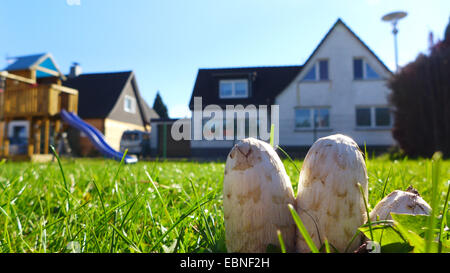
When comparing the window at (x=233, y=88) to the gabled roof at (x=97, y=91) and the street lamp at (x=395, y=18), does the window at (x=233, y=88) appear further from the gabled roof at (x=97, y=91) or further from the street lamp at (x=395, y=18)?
the street lamp at (x=395, y=18)

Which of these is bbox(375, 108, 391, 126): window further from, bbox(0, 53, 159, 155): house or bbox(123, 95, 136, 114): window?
bbox(123, 95, 136, 114): window

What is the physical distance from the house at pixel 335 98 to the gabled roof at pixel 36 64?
15.1ft

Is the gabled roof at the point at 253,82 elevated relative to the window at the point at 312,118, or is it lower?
elevated

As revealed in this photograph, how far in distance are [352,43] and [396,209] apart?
11.8 m

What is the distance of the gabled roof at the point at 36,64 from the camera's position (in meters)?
7.54

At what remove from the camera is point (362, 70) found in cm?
1063

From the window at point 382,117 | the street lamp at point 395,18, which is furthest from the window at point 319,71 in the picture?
the street lamp at point 395,18

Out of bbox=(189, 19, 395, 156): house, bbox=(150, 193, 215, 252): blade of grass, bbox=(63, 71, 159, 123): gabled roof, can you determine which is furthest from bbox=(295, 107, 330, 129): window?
bbox=(150, 193, 215, 252): blade of grass

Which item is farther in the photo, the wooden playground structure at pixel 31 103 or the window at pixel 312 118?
the window at pixel 312 118

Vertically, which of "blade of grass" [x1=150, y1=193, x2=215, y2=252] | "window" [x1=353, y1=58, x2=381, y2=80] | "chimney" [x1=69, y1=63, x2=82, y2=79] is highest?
"chimney" [x1=69, y1=63, x2=82, y2=79]

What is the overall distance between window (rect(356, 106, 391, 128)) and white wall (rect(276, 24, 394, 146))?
0.62 ft

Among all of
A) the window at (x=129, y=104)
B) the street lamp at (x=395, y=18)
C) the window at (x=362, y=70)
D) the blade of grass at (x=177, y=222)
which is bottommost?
the blade of grass at (x=177, y=222)

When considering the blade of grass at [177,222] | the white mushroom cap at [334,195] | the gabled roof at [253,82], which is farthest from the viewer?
the gabled roof at [253,82]

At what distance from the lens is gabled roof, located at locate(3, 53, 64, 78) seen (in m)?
7.54
